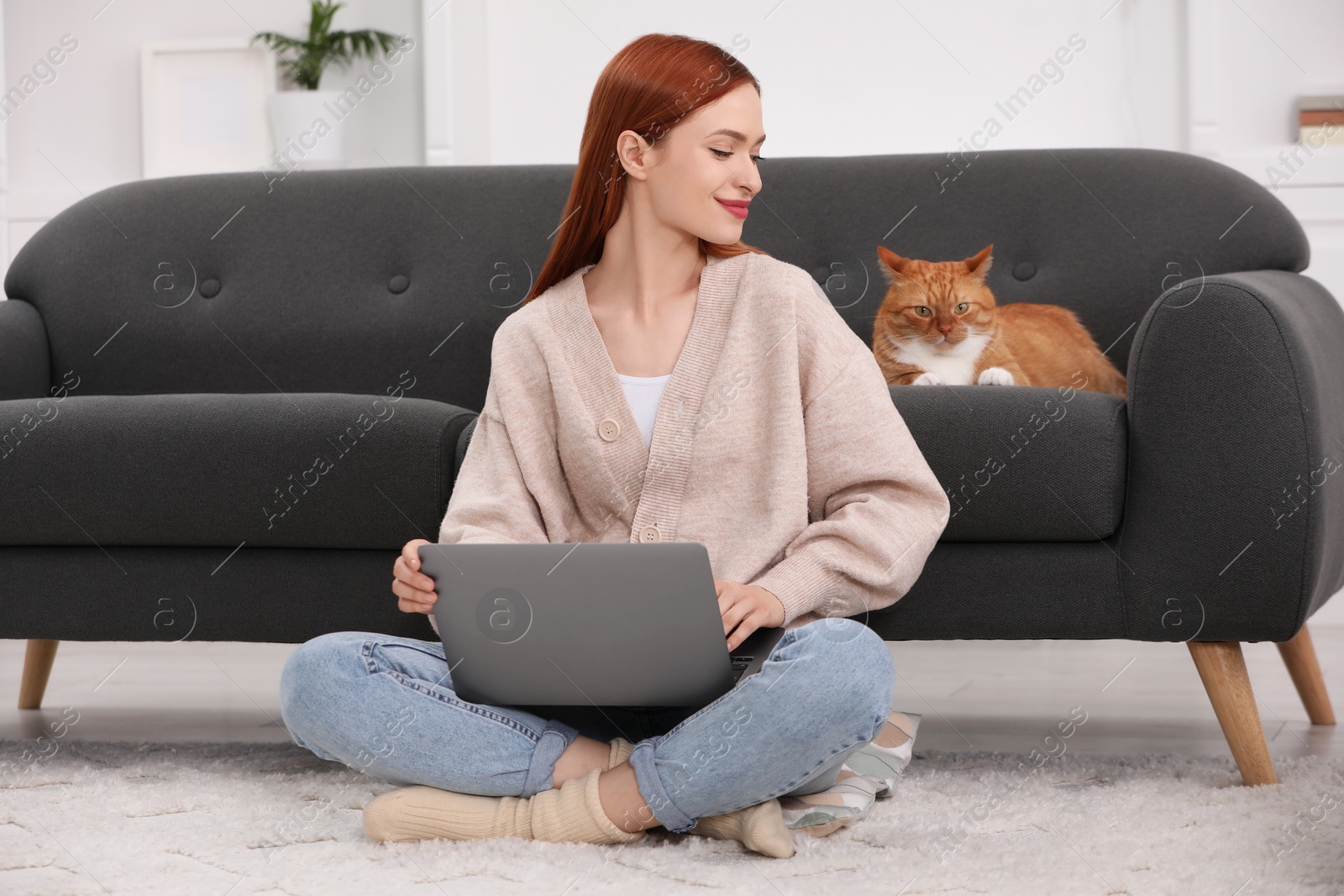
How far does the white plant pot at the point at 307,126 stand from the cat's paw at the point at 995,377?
209 centimetres

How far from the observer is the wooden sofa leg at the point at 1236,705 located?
1304mm

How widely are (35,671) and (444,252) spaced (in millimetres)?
955

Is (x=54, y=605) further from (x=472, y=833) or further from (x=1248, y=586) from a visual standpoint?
(x=1248, y=586)

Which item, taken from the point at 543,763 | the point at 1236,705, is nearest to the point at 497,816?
the point at 543,763

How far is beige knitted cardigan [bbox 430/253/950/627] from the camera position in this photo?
1.20 meters

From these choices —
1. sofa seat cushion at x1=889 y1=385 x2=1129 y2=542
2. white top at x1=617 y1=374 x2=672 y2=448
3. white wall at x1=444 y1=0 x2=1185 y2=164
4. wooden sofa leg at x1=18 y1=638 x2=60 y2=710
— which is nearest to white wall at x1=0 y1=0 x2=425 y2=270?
white wall at x1=444 y1=0 x2=1185 y2=164

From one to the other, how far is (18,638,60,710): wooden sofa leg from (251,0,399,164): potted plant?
5.50ft

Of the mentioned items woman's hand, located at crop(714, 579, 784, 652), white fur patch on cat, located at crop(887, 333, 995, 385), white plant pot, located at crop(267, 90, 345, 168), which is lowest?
woman's hand, located at crop(714, 579, 784, 652)

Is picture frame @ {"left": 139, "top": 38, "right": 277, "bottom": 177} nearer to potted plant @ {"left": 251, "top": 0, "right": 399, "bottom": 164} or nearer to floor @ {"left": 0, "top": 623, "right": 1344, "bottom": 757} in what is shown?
potted plant @ {"left": 251, "top": 0, "right": 399, "bottom": 164}

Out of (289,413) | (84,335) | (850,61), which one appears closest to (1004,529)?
(289,413)

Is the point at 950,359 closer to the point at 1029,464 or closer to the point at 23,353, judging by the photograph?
the point at 1029,464

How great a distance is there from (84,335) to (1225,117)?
2528mm

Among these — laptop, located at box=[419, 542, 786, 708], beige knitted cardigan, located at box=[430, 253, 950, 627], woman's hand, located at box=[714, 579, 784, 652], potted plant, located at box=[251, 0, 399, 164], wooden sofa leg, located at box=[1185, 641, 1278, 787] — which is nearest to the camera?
laptop, located at box=[419, 542, 786, 708]

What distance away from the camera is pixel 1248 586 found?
1304 mm
